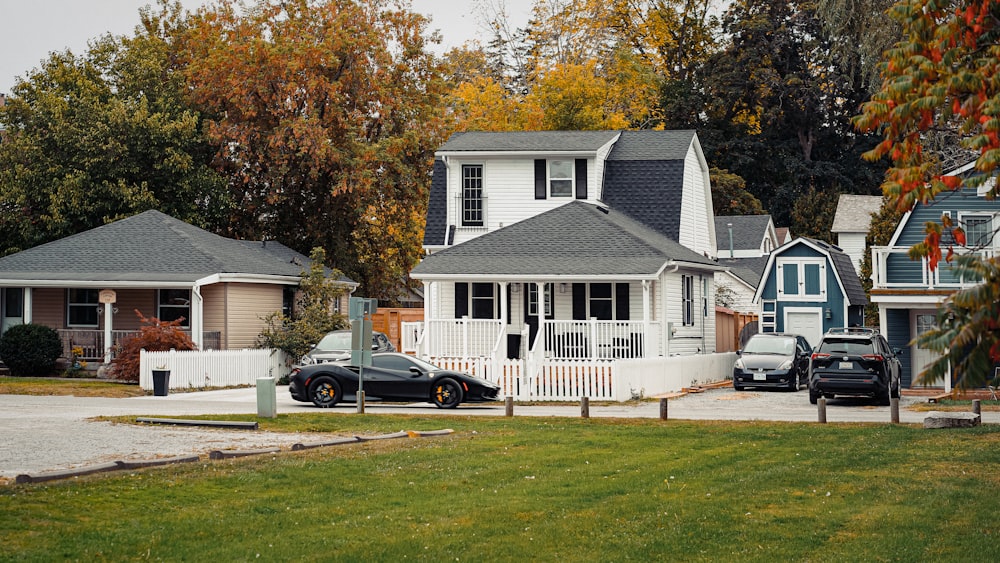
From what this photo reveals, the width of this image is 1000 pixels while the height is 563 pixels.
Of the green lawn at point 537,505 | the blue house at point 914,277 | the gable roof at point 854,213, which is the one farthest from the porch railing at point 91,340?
the gable roof at point 854,213

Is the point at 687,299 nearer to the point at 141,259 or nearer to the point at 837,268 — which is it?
the point at 837,268

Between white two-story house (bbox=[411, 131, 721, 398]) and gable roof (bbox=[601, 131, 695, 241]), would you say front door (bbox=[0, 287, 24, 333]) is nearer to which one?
white two-story house (bbox=[411, 131, 721, 398])

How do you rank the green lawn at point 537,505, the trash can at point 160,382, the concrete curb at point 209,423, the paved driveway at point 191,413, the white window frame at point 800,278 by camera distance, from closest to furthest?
the green lawn at point 537,505 → the paved driveway at point 191,413 → the concrete curb at point 209,423 → the trash can at point 160,382 → the white window frame at point 800,278

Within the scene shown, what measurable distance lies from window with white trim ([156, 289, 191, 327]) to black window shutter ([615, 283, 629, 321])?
13867mm

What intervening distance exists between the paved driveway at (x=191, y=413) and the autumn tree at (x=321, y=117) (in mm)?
15198

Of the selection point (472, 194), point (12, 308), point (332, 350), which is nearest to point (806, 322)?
point (472, 194)

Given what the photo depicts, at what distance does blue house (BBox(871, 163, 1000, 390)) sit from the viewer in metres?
33.6

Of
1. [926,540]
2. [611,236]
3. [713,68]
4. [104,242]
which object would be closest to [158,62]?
[104,242]

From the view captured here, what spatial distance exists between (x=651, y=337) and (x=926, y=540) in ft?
73.8

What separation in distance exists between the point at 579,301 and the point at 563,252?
6.49 ft

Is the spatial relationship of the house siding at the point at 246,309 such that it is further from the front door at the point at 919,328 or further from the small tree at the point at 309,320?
the front door at the point at 919,328

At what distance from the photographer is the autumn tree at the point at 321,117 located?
48.1 metres

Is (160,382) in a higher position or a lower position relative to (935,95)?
lower

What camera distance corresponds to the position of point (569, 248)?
3531cm
